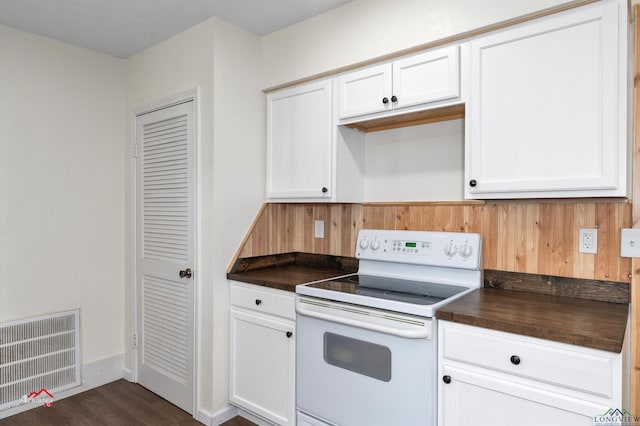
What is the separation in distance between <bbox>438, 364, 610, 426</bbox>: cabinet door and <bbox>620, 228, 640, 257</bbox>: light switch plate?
2.40 ft

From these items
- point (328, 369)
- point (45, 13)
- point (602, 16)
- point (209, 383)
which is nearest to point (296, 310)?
point (328, 369)

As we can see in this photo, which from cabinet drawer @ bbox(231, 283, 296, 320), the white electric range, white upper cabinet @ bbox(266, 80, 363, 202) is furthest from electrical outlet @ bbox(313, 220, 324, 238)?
cabinet drawer @ bbox(231, 283, 296, 320)

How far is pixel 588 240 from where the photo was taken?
5.91 ft

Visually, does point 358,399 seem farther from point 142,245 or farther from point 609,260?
point 142,245

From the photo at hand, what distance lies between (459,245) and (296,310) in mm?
899

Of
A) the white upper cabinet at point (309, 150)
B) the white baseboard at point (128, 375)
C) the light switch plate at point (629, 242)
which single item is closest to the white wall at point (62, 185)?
the white baseboard at point (128, 375)

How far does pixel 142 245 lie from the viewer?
2934mm

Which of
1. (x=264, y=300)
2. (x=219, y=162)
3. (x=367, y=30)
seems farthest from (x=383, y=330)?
(x=367, y=30)

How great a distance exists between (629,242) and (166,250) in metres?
2.58

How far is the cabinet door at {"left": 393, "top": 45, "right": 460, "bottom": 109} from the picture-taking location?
186 centimetres

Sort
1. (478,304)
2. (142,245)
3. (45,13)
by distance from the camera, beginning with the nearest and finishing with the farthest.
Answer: (478,304) → (45,13) → (142,245)

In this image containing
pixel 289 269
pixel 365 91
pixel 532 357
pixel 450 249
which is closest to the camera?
pixel 532 357

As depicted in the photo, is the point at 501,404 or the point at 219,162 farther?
the point at 219,162

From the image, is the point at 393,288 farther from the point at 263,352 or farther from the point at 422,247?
the point at 263,352
